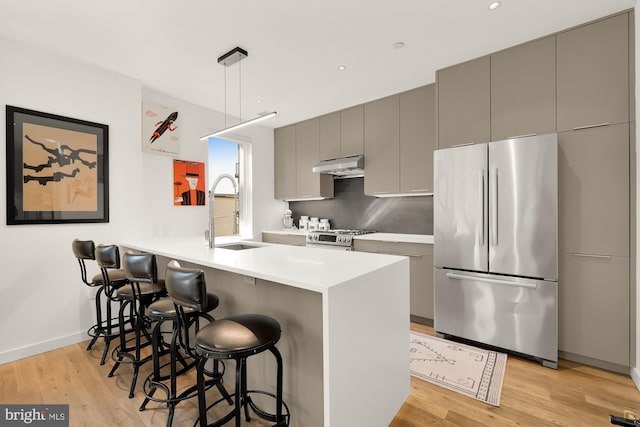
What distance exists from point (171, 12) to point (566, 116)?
3.17m

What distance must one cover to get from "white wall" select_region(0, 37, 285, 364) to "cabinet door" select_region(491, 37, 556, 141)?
3.67 meters

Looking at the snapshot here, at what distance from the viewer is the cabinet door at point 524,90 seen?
252 cm

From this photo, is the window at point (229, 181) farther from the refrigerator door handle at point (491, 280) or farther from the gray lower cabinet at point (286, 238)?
the refrigerator door handle at point (491, 280)

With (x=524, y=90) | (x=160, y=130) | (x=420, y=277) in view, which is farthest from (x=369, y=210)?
(x=160, y=130)

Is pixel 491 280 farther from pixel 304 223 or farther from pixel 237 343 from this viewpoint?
pixel 304 223

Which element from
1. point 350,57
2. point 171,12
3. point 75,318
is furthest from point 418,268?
point 75,318

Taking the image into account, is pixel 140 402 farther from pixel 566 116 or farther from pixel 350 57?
pixel 566 116

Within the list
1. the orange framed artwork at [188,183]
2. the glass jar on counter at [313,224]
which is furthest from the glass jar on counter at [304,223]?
the orange framed artwork at [188,183]

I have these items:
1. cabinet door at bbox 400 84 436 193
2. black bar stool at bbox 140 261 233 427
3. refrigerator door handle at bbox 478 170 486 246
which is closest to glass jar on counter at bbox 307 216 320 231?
cabinet door at bbox 400 84 436 193

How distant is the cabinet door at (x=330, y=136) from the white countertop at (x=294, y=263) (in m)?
2.41

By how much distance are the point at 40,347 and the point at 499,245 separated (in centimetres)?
416

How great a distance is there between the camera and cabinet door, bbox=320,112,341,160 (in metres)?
4.42

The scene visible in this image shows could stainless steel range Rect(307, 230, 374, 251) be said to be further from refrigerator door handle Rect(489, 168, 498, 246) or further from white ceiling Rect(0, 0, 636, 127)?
white ceiling Rect(0, 0, 636, 127)

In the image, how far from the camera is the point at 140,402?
6.60 ft
